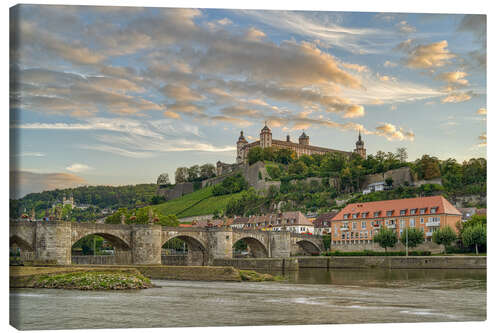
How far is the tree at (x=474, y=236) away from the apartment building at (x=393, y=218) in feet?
21.0

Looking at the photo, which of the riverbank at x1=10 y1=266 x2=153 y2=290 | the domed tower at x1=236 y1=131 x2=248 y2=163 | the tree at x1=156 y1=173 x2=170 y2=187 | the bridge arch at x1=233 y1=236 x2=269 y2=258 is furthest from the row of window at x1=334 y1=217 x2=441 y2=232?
the riverbank at x1=10 y1=266 x2=153 y2=290

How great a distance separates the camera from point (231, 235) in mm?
44938

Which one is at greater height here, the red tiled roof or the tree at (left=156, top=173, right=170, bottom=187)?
the tree at (left=156, top=173, right=170, bottom=187)

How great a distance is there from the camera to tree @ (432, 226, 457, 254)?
45688 mm

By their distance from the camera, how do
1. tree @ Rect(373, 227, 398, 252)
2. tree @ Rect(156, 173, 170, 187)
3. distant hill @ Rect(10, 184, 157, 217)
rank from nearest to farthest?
tree @ Rect(156, 173, 170, 187)
distant hill @ Rect(10, 184, 157, 217)
tree @ Rect(373, 227, 398, 252)

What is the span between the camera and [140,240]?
37.5 metres

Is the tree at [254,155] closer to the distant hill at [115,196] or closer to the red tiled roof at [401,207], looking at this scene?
the distant hill at [115,196]

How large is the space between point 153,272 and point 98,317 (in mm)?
16537

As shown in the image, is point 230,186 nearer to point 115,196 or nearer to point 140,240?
point 115,196

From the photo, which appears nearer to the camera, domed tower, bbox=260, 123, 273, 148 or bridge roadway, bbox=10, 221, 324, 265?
bridge roadway, bbox=10, 221, 324, 265

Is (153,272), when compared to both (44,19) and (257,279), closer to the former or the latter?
(257,279)

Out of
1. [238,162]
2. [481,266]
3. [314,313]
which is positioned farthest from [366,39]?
[238,162]

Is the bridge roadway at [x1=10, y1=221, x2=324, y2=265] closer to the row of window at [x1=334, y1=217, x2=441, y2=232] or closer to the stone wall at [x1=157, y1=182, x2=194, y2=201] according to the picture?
the row of window at [x1=334, y1=217, x2=441, y2=232]

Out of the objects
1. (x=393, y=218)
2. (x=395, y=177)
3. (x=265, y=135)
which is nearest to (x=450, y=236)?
(x=393, y=218)
